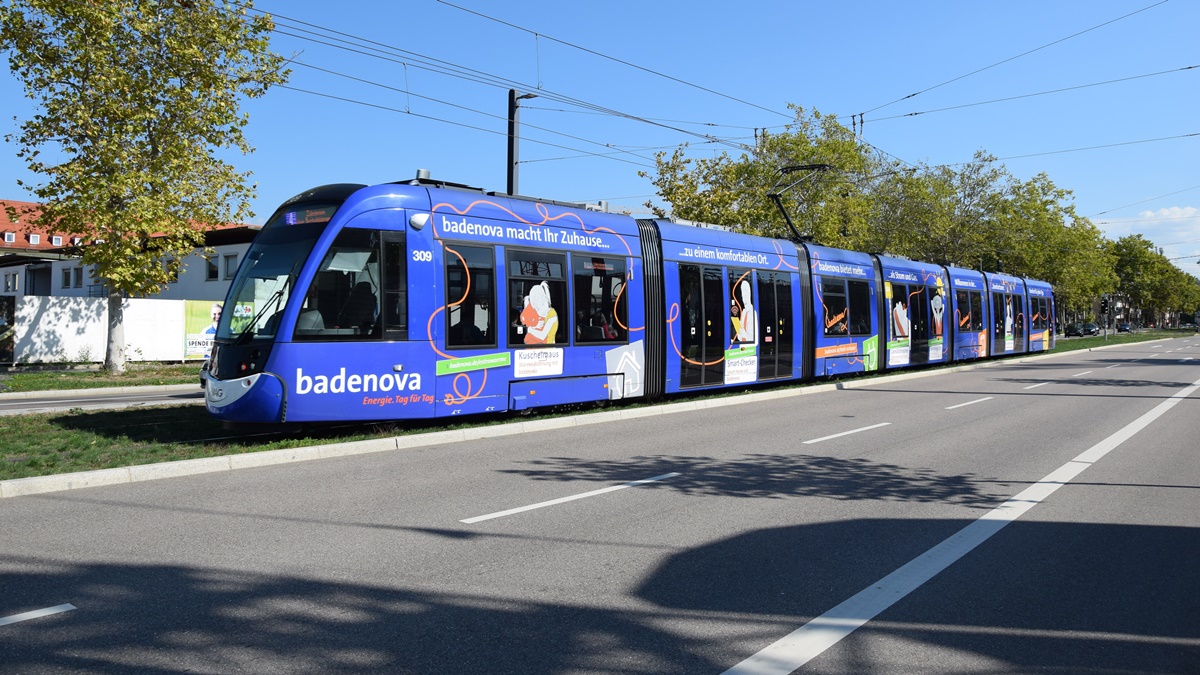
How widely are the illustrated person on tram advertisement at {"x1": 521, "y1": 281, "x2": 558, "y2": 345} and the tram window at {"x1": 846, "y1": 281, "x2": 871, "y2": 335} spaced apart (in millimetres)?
11818

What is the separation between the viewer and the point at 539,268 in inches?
519

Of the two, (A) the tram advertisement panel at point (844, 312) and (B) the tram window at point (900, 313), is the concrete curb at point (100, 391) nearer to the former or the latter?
(A) the tram advertisement panel at point (844, 312)

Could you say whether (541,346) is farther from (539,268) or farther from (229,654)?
(229,654)

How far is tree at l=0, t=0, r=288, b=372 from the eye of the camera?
22359mm

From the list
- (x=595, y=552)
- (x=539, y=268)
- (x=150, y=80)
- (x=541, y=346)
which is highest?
(x=150, y=80)

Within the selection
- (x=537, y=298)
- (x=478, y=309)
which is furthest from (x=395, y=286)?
(x=537, y=298)

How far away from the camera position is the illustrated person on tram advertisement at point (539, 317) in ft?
42.4

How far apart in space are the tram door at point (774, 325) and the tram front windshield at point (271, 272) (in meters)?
10.5

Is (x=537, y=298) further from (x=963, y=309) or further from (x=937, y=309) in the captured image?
Result: (x=963, y=309)

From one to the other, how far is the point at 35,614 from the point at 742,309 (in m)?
14.8

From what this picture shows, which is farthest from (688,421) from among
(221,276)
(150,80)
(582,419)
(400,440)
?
(221,276)

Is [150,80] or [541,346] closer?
[541,346]

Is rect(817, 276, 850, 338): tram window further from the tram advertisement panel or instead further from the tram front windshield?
the tram front windshield

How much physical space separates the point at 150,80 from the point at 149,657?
23815 mm
